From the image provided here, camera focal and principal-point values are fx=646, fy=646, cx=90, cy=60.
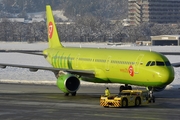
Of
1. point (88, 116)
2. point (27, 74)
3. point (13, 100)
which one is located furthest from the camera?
Answer: point (27, 74)

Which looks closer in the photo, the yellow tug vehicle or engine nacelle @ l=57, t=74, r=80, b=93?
the yellow tug vehicle

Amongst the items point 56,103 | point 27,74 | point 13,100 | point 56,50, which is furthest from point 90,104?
point 27,74

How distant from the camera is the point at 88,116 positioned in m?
36.4

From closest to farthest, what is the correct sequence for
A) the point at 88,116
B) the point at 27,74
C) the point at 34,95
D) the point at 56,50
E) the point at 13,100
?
the point at 88,116, the point at 13,100, the point at 34,95, the point at 56,50, the point at 27,74

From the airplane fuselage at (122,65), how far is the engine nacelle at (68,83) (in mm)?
1494

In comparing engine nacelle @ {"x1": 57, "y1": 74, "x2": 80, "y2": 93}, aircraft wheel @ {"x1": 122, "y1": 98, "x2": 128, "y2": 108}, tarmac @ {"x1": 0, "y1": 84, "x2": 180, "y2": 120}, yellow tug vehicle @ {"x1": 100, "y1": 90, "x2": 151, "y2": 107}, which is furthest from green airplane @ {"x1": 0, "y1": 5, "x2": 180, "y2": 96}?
aircraft wheel @ {"x1": 122, "y1": 98, "x2": 128, "y2": 108}

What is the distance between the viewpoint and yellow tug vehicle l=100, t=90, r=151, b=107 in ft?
133

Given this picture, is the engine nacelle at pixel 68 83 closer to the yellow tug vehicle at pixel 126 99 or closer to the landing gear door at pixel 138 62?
the landing gear door at pixel 138 62

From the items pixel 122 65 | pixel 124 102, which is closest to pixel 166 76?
pixel 124 102

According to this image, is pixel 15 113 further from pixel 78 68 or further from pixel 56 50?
pixel 56 50

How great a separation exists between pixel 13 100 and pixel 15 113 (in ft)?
24.1

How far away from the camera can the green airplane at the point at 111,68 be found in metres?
43.3

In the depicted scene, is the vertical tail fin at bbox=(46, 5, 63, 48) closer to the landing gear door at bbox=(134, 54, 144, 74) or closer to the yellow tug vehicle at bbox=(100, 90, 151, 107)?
the landing gear door at bbox=(134, 54, 144, 74)

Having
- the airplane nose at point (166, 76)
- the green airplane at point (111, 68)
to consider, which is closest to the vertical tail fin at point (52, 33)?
the green airplane at point (111, 68)
